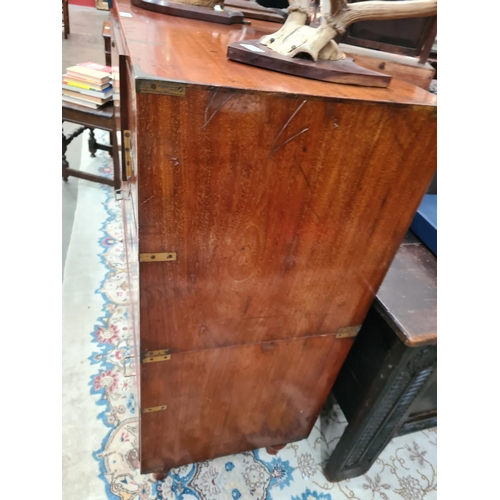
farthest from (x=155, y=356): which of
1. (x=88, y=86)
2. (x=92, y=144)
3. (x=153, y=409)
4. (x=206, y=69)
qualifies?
(x=92, y=144)

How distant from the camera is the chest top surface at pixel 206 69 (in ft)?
1.68

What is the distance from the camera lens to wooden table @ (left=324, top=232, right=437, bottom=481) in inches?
35.0

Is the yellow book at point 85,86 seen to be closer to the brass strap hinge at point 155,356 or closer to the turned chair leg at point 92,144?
the turned chair leg at point 92,144

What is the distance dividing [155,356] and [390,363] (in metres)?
0.57

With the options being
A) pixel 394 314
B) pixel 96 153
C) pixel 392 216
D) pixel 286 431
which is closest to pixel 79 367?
pixel 286 431

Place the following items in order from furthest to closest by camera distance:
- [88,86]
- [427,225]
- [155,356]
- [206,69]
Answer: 1. [88,86]
2. [427,225]
3. [155,356]
4. [206,69]

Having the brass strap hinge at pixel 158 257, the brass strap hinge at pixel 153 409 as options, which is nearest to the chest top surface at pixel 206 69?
the brass strap hinge at pixel 158 257

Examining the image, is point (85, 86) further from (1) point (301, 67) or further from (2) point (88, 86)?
(1) point (301, 67)

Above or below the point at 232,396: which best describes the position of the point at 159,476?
below

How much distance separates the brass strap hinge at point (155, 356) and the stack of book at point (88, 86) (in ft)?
5.37

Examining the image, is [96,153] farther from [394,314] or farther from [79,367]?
[394,314]

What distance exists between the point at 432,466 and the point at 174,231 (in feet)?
4.39

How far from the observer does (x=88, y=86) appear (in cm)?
196

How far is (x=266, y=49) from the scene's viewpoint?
0.65m
